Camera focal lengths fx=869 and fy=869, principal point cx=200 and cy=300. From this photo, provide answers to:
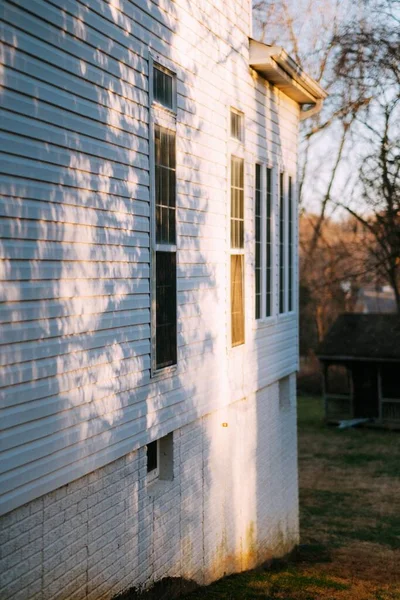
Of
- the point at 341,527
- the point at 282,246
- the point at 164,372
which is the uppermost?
the point at 282,246

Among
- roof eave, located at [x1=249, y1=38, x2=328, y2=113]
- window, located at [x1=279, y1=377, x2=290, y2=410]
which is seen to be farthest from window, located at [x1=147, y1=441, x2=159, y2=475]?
window, located at [x1=279, y1=377, x2=290, y2=410]

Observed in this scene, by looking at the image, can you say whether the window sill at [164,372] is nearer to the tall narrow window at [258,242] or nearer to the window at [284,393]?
the tall narrow window at [258,242]

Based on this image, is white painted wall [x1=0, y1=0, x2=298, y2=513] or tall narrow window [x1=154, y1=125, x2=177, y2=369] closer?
white painted wall [x1=0, y1=0, x2=298, y2=513]

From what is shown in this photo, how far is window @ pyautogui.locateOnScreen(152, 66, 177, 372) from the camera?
27.6ft

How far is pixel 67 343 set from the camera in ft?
21.5

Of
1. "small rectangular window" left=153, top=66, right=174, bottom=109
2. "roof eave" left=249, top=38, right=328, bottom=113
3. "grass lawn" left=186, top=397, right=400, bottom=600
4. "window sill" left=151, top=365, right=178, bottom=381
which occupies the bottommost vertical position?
"grass lawn" left=186, top=397, right=400, bottom=600

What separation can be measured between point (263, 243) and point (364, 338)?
68.3 ft

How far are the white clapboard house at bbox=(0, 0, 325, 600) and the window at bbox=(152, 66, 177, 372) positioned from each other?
3 centimetres

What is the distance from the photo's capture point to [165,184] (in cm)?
872

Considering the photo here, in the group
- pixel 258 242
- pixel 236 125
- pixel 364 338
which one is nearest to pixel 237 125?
pixel 236 125

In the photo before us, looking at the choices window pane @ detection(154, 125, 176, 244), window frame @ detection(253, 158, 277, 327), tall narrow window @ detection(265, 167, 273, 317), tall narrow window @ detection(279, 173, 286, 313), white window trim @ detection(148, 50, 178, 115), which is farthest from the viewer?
tall narrow window @ detection(279, 173, 286, 313)

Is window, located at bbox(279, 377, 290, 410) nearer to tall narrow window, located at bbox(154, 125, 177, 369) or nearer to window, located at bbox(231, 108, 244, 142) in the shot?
window, located at bbox(231, 108, 244, 142)

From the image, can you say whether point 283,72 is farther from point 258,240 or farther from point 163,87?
point 163,87

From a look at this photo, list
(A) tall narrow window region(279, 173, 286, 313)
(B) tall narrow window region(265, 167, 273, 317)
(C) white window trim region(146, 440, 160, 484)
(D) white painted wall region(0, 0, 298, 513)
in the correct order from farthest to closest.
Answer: (A) tall narrow window region(279, 173, 286, 313) < (B) tall narrow window region(265, 167, 273, 317) < (C) white window trim region(146, 440, 160, 484) < (D) white painted wall region(0, 0, 298, 513)
